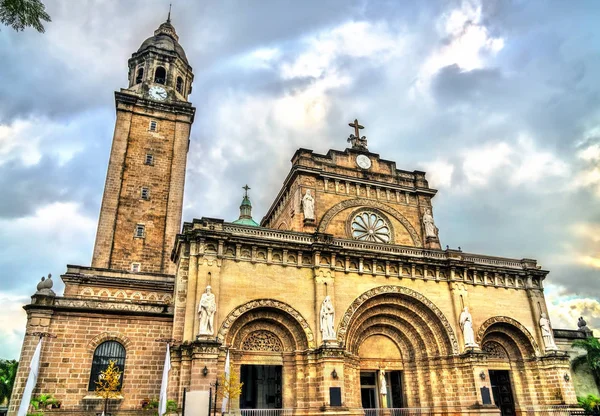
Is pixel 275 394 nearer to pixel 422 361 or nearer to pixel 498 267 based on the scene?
pixel 422 361

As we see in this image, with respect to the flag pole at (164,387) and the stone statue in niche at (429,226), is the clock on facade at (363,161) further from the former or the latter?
the flag pole at (164,387)

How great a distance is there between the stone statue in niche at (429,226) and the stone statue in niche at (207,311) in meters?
17.6

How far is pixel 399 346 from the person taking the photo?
27828 mm

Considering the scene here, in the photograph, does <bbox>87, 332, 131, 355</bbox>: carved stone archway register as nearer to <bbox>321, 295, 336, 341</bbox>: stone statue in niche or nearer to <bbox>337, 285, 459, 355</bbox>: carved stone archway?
<bbox>321, 295, 336, 341</bbox>: stone statue in niche

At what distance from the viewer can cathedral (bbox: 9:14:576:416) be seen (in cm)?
2194

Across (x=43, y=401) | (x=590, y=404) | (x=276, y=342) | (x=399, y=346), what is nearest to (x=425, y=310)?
(x=399, y=346)

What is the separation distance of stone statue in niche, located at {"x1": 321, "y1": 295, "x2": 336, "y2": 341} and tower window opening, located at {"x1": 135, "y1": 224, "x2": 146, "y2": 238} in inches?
703

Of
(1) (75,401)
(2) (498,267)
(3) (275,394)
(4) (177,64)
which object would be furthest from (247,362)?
(4) (177,64)

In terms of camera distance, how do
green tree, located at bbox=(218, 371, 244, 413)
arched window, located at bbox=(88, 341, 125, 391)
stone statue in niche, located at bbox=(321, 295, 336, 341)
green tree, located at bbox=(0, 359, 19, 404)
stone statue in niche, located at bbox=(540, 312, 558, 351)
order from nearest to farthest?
green tree, located at bbox=(218, 371, 244, 413)
arched window, located at bbox=(88, 341, 125, 391)
stone statue in niche, located at bbox=(321, 295, 336, 341)
stone statue in niche, located at bbox=(540, 312, 558, 351)
green tree, located at bbox=(0, 359, 19, 404)

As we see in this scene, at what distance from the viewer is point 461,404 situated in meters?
25.1

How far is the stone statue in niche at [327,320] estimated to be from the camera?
77.0 feet

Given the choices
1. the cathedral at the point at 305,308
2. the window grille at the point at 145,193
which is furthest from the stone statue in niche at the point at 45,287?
the window grille at the point at 145,193

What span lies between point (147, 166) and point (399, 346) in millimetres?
25288

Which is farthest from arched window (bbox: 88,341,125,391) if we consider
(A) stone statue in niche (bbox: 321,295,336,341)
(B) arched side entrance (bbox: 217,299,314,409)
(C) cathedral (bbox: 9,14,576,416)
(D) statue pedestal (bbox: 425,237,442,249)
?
(D) statue pedestal (bbox: 425,237,442,249)
